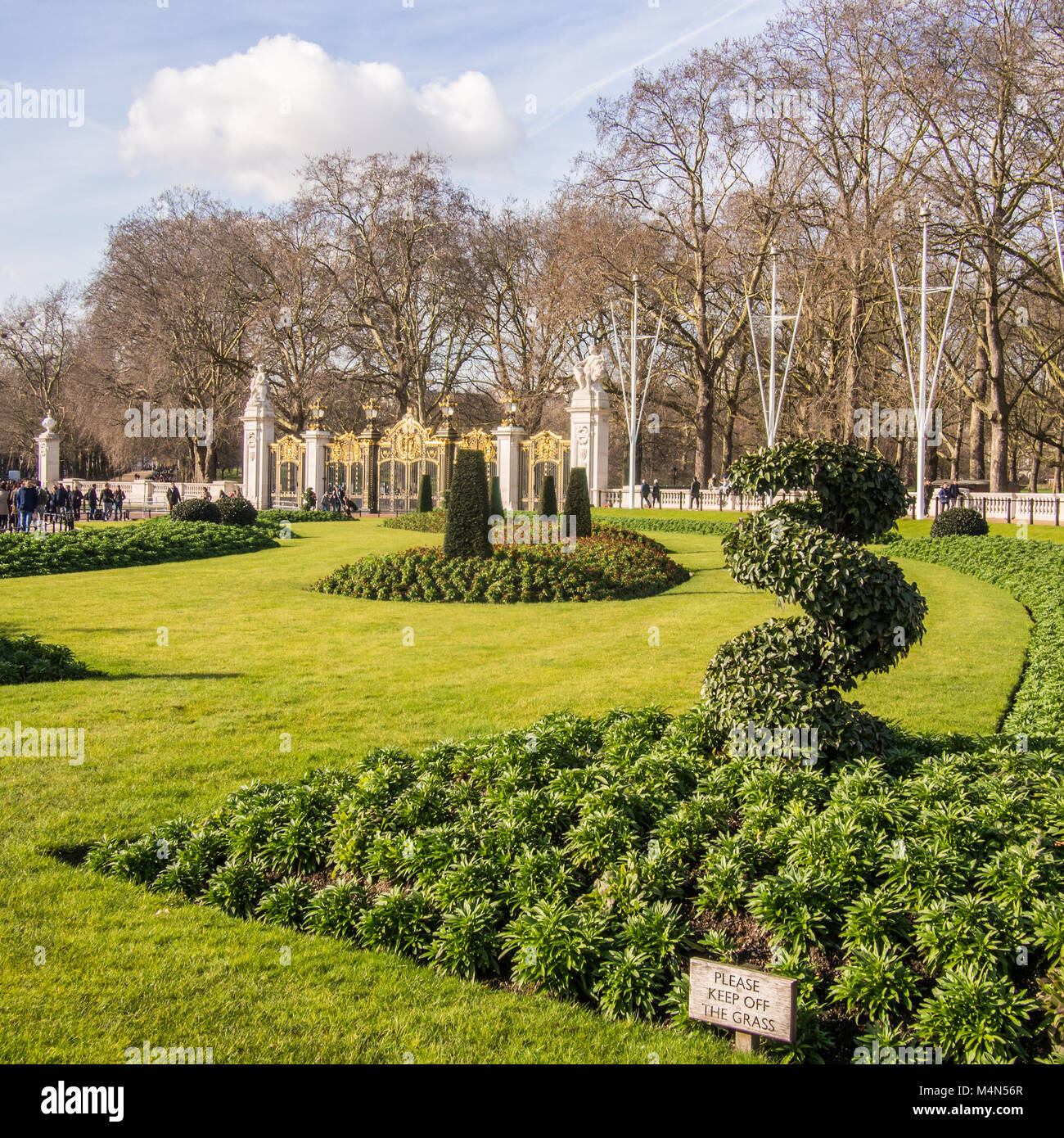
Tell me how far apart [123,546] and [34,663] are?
11494 millimetres

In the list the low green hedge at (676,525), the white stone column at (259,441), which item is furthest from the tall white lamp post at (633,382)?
the white stone column at (259,441)

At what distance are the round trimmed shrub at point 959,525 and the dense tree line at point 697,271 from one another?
10549mm

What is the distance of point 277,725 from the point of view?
7.78m

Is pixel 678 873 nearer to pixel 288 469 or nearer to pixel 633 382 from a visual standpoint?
pixel 633 382

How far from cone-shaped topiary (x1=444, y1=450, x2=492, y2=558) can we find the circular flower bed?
0.71ft

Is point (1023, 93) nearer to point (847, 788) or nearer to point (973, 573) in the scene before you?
point (973, 573)

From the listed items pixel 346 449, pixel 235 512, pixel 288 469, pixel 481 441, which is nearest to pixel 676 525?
pixel 481 441

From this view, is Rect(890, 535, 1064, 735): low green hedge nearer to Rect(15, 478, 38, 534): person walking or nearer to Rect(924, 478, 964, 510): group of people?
Rect(924, 478, 964, 510): group of people

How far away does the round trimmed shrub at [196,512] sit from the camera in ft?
82.9

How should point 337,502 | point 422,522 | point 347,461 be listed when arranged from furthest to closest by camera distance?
point 347,461 → point 337,502 → point 422,522

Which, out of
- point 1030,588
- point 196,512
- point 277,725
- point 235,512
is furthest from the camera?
point 235,512

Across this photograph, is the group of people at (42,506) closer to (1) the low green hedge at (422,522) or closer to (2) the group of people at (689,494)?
(1) the low green hedge at (422,522)

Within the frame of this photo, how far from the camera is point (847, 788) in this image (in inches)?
199
